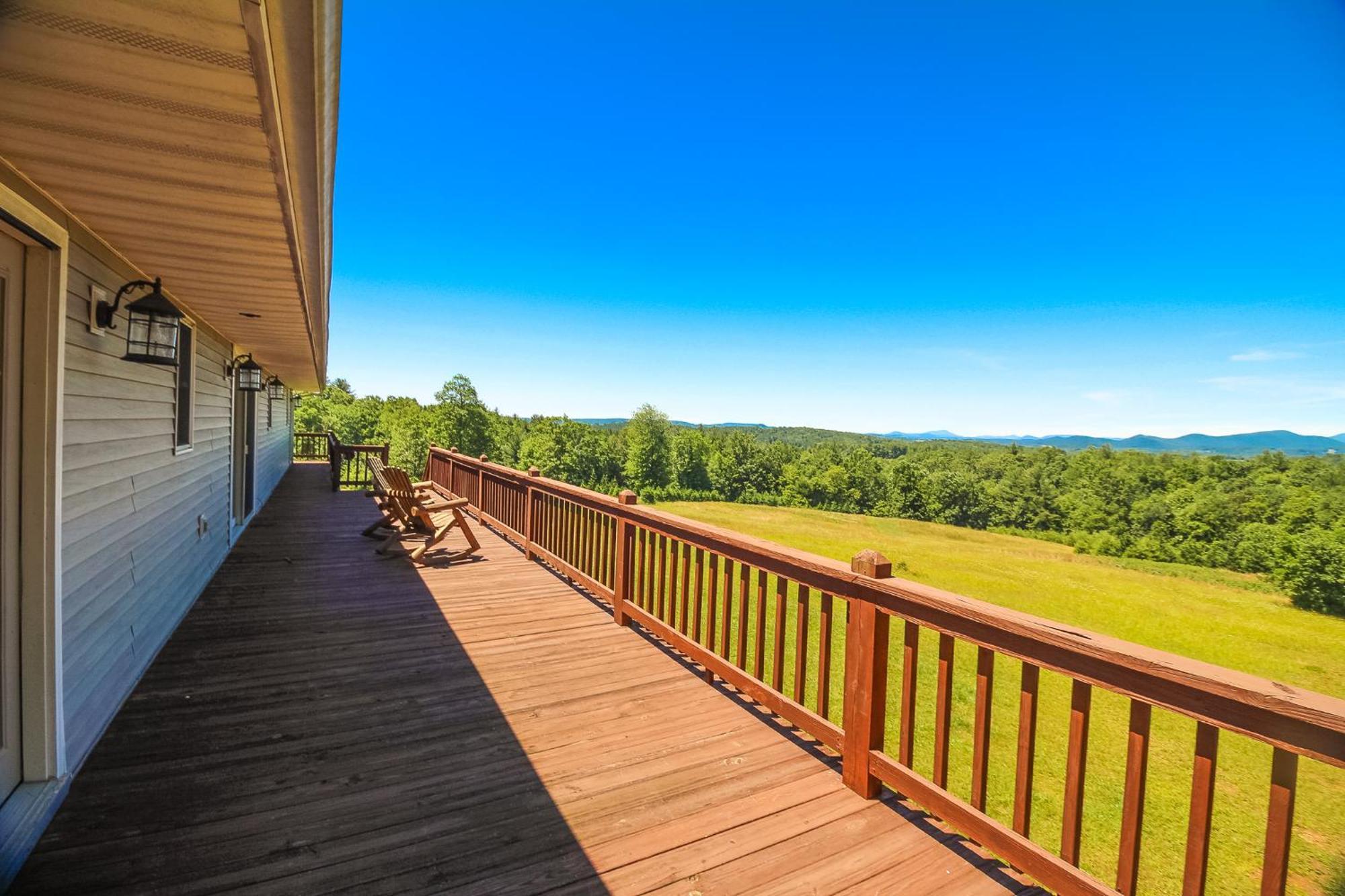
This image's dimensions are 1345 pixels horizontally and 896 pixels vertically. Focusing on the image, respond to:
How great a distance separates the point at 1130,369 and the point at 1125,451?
860cm

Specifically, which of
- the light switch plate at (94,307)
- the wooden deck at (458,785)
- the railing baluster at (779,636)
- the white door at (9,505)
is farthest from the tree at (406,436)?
the railing baluster at (779,636)

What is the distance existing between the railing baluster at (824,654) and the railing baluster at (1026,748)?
72cm

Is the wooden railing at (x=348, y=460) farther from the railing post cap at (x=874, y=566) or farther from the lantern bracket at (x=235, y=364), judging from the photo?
the railing post cap at (x=874, y=566)

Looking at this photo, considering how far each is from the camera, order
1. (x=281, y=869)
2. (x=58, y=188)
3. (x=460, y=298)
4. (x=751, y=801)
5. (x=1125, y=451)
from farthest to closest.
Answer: (x=1125, y=451), (x=460, y=298), (x=751, y=801), (x=58, y=188), (x=281, y=869)

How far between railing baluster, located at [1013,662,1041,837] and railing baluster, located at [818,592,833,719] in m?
0.72

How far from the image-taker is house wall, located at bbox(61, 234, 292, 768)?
2.22m

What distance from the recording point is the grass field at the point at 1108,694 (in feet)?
27.3

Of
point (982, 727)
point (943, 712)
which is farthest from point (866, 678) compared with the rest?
point (982, 727)

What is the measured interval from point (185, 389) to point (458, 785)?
404cm

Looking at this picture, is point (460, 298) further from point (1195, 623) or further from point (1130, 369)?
point (1130, 369)

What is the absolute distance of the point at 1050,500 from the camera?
2089 inches

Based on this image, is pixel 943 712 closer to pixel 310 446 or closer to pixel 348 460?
pixel 348 460

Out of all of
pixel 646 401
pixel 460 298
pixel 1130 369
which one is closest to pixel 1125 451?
pixel 1130 369

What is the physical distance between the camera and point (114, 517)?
8.87 ft
